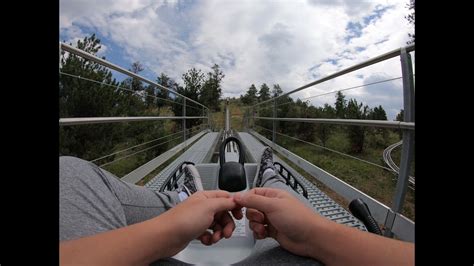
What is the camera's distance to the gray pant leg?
0.44 m

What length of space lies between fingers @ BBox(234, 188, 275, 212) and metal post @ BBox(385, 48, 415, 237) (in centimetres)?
59

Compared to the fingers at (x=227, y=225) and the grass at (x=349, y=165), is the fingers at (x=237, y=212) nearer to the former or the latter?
the fingers at (x=227, y=225)

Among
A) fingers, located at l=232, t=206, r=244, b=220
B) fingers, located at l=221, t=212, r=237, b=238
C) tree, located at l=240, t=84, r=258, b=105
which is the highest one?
tree, located at l=240, t=84, r=258, b=105

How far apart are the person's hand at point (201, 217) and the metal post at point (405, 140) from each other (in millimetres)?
607

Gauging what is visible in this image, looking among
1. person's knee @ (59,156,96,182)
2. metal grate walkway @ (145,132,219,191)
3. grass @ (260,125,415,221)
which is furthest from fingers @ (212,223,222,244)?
grass @ (260,125,415,221)

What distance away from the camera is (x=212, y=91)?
7.77 m

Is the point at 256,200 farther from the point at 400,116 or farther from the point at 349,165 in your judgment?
the point at 349,165

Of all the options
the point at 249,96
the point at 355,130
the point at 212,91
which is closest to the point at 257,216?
the point at 355,130

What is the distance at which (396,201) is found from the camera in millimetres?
854

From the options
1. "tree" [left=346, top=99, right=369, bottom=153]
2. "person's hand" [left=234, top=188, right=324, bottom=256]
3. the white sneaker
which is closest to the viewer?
"person's hand" [left=234, top=188, right=324, bottom=256]

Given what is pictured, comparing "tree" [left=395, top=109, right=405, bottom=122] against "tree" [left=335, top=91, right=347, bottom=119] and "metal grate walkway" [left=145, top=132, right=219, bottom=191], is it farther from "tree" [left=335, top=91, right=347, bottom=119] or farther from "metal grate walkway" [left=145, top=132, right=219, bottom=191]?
"tree" [left=335, top=91, right=347, bottom=119]

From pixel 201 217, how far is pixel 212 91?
7.48 metres
